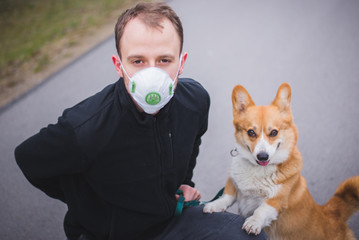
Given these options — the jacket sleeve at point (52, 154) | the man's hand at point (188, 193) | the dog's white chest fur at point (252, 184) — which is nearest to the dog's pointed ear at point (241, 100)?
the dog's white chest fur at point (252, 184)

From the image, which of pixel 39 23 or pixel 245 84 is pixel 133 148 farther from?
pixel 39 23

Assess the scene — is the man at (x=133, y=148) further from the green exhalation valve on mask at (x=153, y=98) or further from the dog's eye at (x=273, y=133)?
the dog's eye at (x=273, y=133)

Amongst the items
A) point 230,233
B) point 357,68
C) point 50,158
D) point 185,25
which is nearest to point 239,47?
point 185,25

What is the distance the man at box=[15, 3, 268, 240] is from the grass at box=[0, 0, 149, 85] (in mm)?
3577

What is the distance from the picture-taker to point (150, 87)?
4.64 ft

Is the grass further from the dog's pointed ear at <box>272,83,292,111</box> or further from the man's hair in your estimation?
the dog's pointed ear at <box>272,83,292,111</box>

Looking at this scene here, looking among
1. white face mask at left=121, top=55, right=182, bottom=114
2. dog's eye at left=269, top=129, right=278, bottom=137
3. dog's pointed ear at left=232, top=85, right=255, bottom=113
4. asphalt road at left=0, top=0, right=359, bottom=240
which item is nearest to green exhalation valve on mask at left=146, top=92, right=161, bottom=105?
white face mask at left=121, top=55, right=182, bottom=114

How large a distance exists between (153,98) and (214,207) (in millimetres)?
934

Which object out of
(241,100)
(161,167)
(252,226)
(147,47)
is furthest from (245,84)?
(147,47)

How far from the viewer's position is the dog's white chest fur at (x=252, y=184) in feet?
6.54

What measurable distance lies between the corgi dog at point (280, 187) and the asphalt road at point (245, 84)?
20.4 inches

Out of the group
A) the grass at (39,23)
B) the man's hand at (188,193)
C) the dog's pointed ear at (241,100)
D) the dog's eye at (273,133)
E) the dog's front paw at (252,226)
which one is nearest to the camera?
the dog's front paw at (252,226)

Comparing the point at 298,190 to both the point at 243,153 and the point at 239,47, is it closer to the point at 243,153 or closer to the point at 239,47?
the point at 243,153

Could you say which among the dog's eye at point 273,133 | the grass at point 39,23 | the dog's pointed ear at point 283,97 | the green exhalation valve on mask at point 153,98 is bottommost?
the dog's eye at point 273,133
